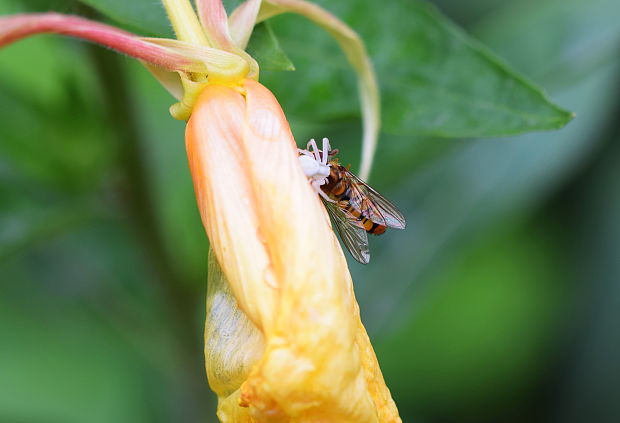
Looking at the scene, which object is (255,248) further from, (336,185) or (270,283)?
(336,185)

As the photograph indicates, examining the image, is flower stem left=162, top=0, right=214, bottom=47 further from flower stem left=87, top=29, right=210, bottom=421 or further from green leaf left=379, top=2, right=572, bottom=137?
flower stem left=87, top=29, right=210, bottom=421

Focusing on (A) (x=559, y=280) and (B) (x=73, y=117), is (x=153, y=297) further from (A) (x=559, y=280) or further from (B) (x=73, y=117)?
(A) (x=559, y=280)

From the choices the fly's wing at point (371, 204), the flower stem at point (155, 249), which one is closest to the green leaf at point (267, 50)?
the fly's wing at point (371, 204)

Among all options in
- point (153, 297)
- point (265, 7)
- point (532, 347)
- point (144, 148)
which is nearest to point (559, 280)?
point (532, 347)

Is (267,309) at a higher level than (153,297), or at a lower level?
higher

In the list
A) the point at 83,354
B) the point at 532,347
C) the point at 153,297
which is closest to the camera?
the point at 153,297

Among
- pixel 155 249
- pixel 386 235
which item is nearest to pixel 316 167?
pixel 155 249

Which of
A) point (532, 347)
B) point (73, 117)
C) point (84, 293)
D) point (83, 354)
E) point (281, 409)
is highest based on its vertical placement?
point (281, 409)
